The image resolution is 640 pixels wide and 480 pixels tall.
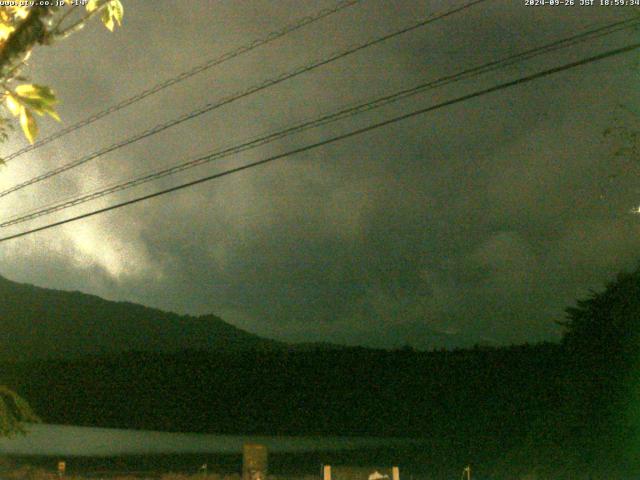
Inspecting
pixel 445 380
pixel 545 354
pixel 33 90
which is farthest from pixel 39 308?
pixel 33 90

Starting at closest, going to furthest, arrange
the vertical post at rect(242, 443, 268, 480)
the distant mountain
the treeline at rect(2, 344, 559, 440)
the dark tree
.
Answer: the vertical post at rect(242, 443, 268, 480) → the dark tree → the treeline at rect(2, 344, 559, 440) → the distant mountain

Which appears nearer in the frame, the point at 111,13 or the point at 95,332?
the point at 111,13

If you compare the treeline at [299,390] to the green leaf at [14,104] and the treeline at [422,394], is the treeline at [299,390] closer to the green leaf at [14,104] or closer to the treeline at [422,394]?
the treeline at [422,394]

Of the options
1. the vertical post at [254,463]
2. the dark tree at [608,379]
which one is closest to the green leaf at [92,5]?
the vertical post at [254,463]

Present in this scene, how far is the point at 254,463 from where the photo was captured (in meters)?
10.8

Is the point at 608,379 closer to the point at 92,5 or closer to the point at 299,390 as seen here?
the point at 92,5

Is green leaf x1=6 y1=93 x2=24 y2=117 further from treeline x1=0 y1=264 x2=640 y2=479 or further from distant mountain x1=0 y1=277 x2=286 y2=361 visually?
distant mountain x1=0 y1=277 x2=286 y2=361

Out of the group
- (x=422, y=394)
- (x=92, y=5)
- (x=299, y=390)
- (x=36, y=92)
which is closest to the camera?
(x=36, y=92)

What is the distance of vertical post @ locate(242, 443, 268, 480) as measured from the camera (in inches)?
421

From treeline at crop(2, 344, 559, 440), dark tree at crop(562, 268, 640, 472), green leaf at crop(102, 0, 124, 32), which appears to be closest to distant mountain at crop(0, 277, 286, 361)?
treeline at crop(2, 344, 559, 440)

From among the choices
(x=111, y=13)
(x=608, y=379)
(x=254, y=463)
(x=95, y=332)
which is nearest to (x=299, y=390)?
(x=608, y=379)

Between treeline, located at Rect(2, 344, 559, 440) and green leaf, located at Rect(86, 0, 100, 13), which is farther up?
treeline, located at Rect(2, 344, 559, 440)

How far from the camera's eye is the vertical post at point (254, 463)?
10.7m

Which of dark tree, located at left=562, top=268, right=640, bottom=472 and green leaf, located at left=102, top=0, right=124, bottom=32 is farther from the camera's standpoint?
dark tree, located at left=562, top=268, right=640, bottom=472
